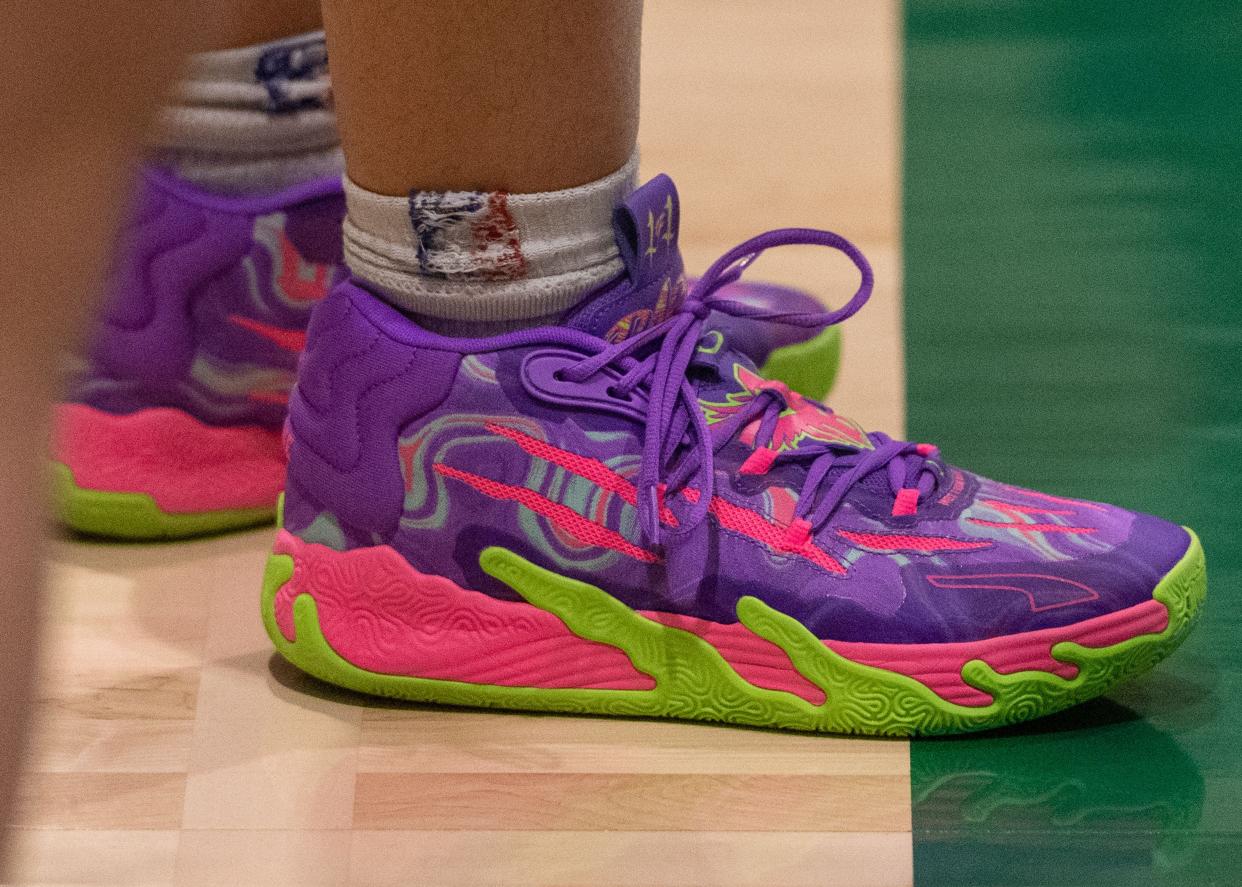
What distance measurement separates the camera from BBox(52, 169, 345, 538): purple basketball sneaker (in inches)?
48.9

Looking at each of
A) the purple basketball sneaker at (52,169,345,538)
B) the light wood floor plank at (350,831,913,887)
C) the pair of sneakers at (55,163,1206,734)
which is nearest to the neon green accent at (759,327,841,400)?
the pair of sneakers at (55,163,1206,734)

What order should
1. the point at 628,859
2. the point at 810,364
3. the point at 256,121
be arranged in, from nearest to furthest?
the point at 628,859, the point at 256,121, the point at 810,364

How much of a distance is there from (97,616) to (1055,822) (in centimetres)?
70

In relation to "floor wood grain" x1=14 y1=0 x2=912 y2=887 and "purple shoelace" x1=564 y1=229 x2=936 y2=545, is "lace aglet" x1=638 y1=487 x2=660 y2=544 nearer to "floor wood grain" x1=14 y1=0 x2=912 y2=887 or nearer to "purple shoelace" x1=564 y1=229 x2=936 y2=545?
"purple shoelace" x1=564 y1=229 x2=936 y2=545

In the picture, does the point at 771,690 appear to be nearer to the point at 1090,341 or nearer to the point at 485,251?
the point at 485,251

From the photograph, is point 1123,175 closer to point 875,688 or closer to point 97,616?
point 875,688

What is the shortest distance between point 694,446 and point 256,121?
45 centimetres

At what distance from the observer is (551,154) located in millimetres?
998

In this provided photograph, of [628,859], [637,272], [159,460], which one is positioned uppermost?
[637,272]

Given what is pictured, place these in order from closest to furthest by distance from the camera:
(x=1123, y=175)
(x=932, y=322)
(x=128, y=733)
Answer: (x=128, y=733) → (x=932, y=322) → (x=1123, y=175)

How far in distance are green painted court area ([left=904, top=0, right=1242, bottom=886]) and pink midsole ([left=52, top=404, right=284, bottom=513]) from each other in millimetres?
567

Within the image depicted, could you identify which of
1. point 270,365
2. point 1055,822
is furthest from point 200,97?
point 1055,822

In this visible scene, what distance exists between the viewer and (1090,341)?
4.88 feet

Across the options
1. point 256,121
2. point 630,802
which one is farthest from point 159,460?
point 630,802
